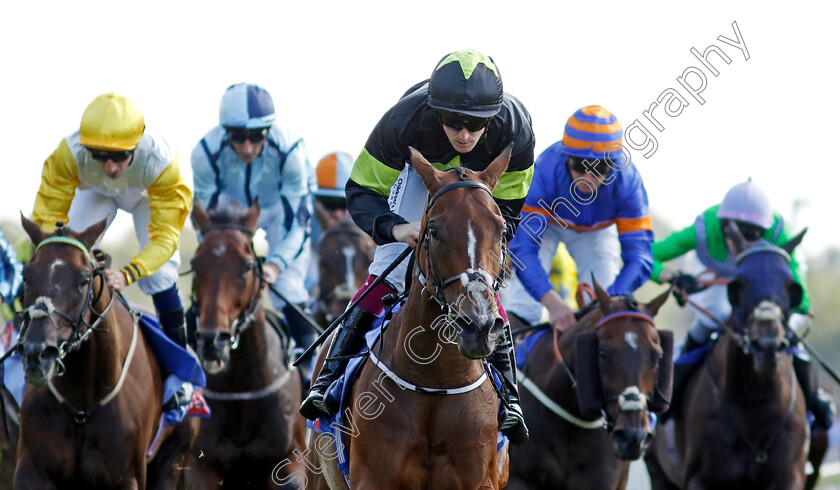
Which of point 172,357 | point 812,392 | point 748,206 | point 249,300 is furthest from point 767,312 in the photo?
point 172,357

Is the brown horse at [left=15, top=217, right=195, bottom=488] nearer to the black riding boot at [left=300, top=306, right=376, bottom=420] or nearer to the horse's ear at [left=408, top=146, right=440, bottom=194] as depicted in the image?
the black riding boot at [left=300, top=306, right=376, bottom=420]

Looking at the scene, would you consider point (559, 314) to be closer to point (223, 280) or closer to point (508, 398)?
point (223, 280)

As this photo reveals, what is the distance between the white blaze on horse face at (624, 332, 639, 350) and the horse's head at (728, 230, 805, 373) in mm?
1579

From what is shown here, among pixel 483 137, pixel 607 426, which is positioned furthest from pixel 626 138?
pixel 483 137

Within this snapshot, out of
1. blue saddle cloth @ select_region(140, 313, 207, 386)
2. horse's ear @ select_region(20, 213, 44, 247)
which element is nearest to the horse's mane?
blue saddle cloth @ select_region(140, 313, 207, 386)

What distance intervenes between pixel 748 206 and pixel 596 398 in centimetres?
293

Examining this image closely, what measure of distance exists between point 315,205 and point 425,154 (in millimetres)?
7281

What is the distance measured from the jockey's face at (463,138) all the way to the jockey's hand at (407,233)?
450 mm

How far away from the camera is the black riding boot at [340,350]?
5.15 m

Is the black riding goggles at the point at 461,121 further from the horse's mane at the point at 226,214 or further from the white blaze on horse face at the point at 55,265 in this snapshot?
the horse's mane at the point at 226,214

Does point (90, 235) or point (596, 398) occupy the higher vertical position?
point (90, 235)

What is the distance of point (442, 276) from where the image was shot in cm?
421

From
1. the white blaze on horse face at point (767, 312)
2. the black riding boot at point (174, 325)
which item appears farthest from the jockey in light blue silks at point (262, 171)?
the white blaze on horse face at point (767, 312)

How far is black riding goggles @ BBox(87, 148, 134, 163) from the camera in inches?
283
